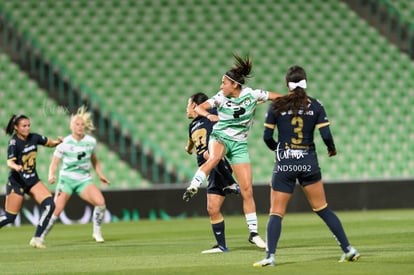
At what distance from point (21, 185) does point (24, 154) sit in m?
0.51

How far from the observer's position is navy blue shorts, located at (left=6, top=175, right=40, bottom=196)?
14453mm

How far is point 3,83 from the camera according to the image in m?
24.1

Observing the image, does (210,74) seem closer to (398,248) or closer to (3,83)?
(3,83)

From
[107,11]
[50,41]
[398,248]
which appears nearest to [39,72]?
[50,41]

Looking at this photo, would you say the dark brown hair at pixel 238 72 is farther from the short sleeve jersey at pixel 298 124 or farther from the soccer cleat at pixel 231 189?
the short sleeve jersey at pixel 298 124

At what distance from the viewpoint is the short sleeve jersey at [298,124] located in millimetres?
9523

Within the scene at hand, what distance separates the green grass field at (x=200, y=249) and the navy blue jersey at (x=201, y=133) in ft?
4.41

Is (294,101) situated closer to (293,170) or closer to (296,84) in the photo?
(296,84)

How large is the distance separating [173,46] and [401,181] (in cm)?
736

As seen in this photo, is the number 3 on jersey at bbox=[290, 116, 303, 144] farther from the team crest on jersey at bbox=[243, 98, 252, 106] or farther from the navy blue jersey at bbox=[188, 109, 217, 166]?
the navy blue jersey at bbox=[188, 109, 217, 166]

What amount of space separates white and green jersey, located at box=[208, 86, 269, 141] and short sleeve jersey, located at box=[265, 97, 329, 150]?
1964mm

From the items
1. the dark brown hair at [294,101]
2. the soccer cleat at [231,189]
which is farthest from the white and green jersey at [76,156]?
the dark brown hair at [294,101]

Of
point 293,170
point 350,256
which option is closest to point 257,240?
point 350,256

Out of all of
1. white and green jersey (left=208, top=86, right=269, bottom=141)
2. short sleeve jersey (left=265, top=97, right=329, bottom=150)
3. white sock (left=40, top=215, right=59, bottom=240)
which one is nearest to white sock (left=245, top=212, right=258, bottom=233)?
white and green jersey (left=208, top=86, right=269, bottom=141)
